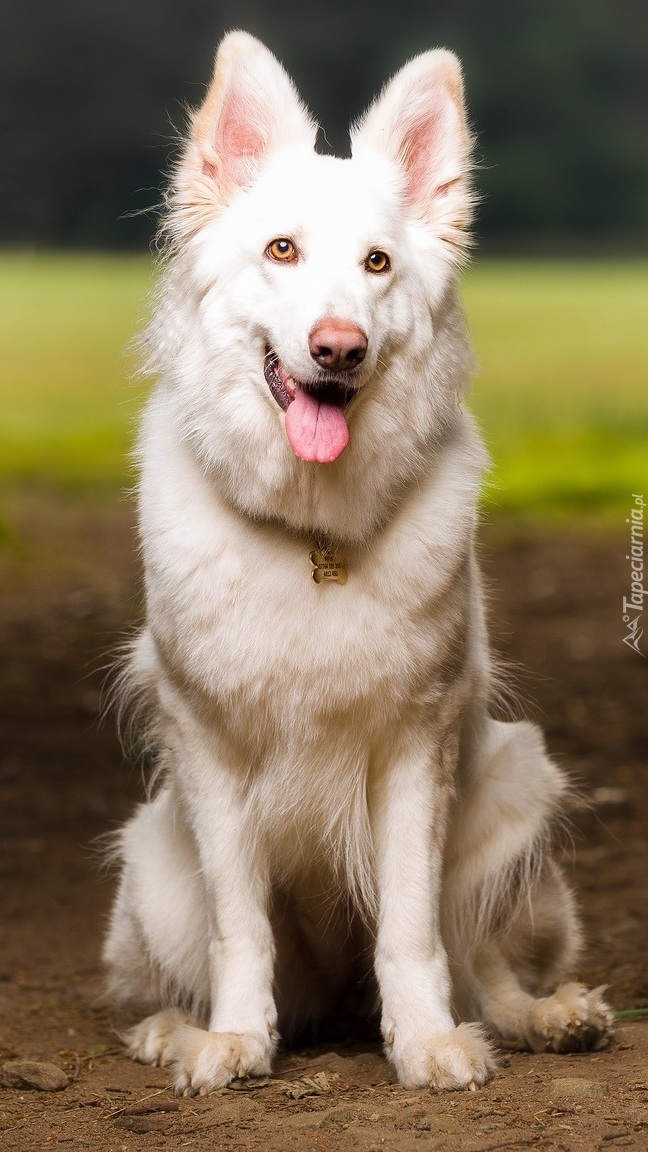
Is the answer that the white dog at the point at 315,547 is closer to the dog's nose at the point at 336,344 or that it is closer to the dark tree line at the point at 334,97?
the dog's nose at the point at 336,344

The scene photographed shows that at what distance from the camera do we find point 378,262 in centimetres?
309

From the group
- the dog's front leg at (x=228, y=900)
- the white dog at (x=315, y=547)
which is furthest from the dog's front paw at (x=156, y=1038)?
the dog's front leg at (x=228, y=900)

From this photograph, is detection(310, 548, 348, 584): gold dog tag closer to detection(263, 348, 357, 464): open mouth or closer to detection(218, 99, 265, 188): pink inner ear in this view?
detection(263, 348, 357, 464): open mouth

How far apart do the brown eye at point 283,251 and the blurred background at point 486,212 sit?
27.8 feet

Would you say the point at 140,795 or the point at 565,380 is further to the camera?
the point at 565,380

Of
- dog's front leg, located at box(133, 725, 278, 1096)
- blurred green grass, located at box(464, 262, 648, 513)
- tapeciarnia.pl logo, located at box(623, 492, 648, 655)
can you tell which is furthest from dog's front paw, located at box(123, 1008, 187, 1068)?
blurred green grass, located at box(464, 262, 648, 513)

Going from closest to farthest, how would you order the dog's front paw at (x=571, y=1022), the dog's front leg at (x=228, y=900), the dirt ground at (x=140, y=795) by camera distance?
the dirt ground at (x=140, y=795) → the dog's front leg at (x=228, y=900) → the dog's front paw at (x=571, y=1022)

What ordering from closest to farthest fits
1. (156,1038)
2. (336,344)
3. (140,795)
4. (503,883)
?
(336,344) → (156,1038) → (503,883) → (140,795)

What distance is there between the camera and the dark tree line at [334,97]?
1208 cm

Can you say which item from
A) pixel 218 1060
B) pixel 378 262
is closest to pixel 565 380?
pixel 378 262

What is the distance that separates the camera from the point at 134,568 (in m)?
9.56

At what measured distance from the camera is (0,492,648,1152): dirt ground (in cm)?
274

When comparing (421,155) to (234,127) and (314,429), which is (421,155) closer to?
(234,127)

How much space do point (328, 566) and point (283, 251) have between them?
29.3 inches
